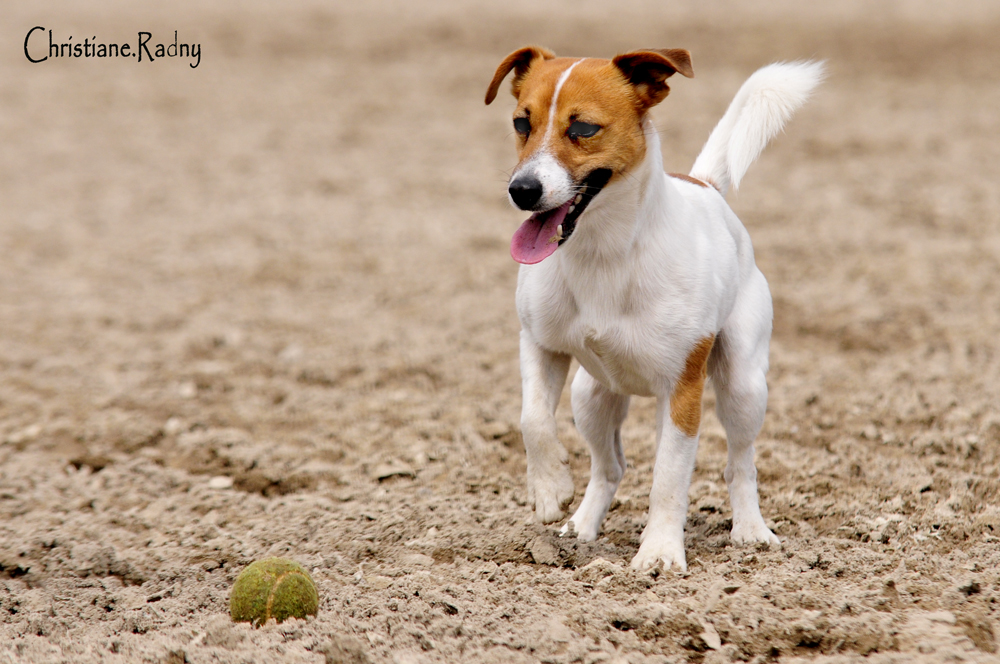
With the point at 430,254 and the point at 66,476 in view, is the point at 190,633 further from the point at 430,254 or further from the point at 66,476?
the point at 430,254

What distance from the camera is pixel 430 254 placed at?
9336 millimetres

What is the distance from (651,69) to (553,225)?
724mm

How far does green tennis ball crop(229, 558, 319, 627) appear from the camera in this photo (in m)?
3.51

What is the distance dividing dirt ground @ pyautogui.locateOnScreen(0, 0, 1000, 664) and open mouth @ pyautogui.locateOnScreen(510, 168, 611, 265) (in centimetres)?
122

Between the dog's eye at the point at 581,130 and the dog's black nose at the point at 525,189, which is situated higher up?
the dog's eye at the point at 581,130

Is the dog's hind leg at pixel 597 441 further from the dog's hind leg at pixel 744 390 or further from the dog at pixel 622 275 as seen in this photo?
the dog's hind leg at pixel 744 390

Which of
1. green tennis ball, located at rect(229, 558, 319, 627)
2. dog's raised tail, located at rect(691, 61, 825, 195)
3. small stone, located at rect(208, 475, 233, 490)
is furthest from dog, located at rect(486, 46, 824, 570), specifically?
small stone, located at rect(208, 475, 233, 490)

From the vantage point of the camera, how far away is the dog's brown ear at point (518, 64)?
13.3 feet

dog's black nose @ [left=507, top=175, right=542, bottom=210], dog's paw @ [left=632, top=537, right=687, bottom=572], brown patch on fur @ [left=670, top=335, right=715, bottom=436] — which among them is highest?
dog's black nose @ [left=507, top=175, right=542, bottom=210]

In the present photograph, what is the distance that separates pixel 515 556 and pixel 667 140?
8.55 m

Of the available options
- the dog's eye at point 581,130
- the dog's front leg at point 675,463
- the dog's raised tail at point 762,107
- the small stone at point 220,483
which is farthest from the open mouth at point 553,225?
the small stone at point 220,483

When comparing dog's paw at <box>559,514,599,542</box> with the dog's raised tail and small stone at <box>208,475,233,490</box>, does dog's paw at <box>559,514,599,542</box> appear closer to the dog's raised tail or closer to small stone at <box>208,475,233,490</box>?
the dog's raised tail

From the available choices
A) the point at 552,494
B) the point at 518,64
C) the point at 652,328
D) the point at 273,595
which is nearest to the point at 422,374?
the point at 552,494

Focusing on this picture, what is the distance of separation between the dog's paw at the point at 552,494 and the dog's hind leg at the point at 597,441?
43 cm
